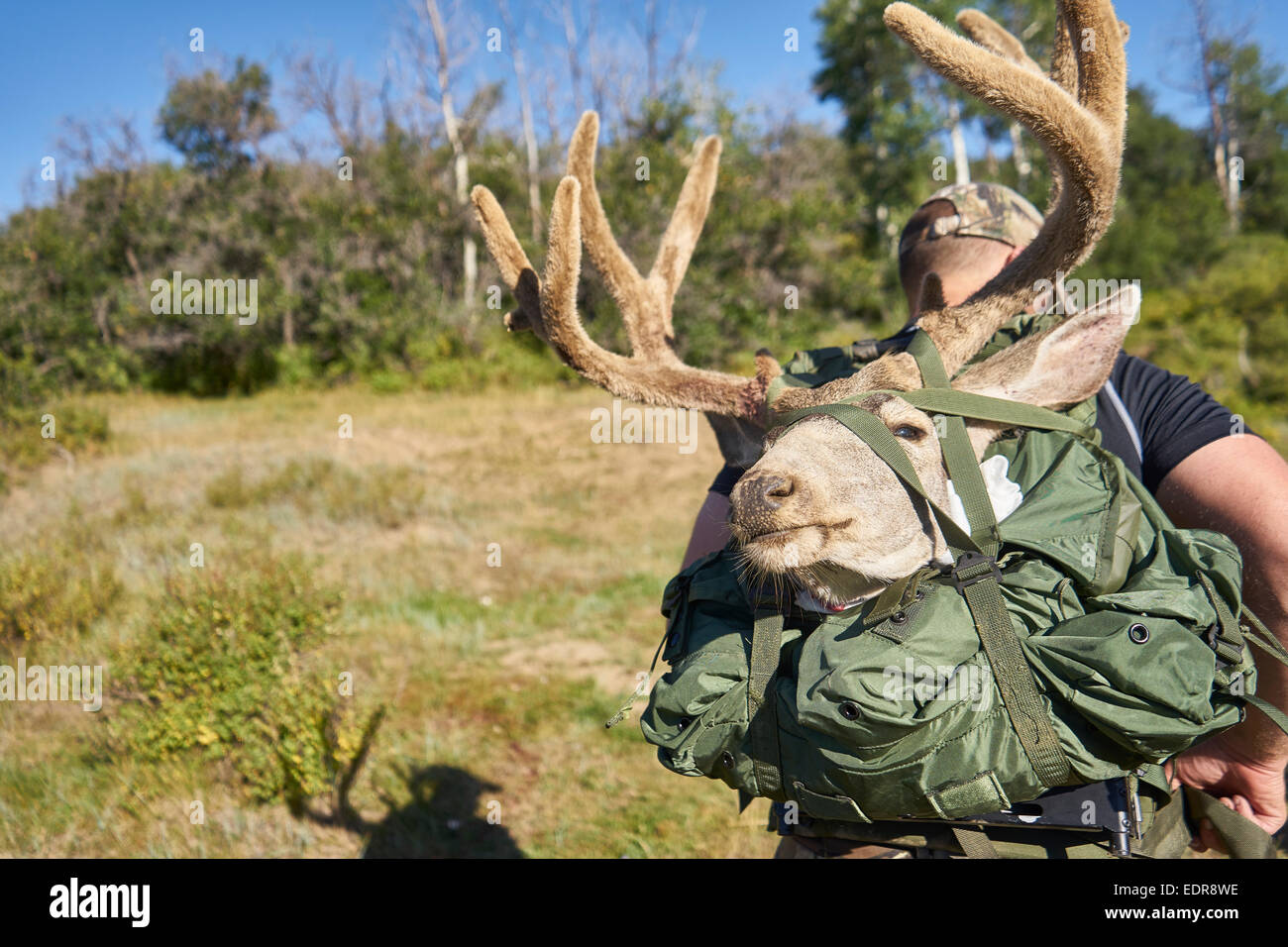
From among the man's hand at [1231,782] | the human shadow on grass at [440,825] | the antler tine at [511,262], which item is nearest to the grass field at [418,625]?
the human shadow on grass at [440,825]

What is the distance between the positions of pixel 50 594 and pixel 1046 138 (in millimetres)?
7719

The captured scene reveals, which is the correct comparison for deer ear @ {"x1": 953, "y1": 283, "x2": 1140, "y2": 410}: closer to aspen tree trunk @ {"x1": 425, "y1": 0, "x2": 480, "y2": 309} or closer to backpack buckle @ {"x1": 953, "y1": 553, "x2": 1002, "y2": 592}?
backpack buckle @ {"x1": 953, "y1": 553, "x2": 1002, "y2": 592}

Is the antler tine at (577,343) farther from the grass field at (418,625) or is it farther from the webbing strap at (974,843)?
the grass field at (418,625)

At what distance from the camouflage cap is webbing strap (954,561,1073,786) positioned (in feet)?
5.33

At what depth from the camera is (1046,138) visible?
2.19 metres

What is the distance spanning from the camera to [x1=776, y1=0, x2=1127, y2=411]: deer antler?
83.5 inches

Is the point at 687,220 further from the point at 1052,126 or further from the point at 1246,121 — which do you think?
the point at 1246,121

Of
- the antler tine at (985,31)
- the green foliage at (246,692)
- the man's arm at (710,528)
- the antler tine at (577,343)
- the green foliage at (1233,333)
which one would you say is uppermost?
the green foliage at (1233,333)

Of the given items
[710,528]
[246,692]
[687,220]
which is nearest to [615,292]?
[687,220]

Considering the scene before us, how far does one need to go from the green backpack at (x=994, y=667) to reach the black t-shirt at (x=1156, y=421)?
39cm

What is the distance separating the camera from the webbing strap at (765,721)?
1.81 metres
